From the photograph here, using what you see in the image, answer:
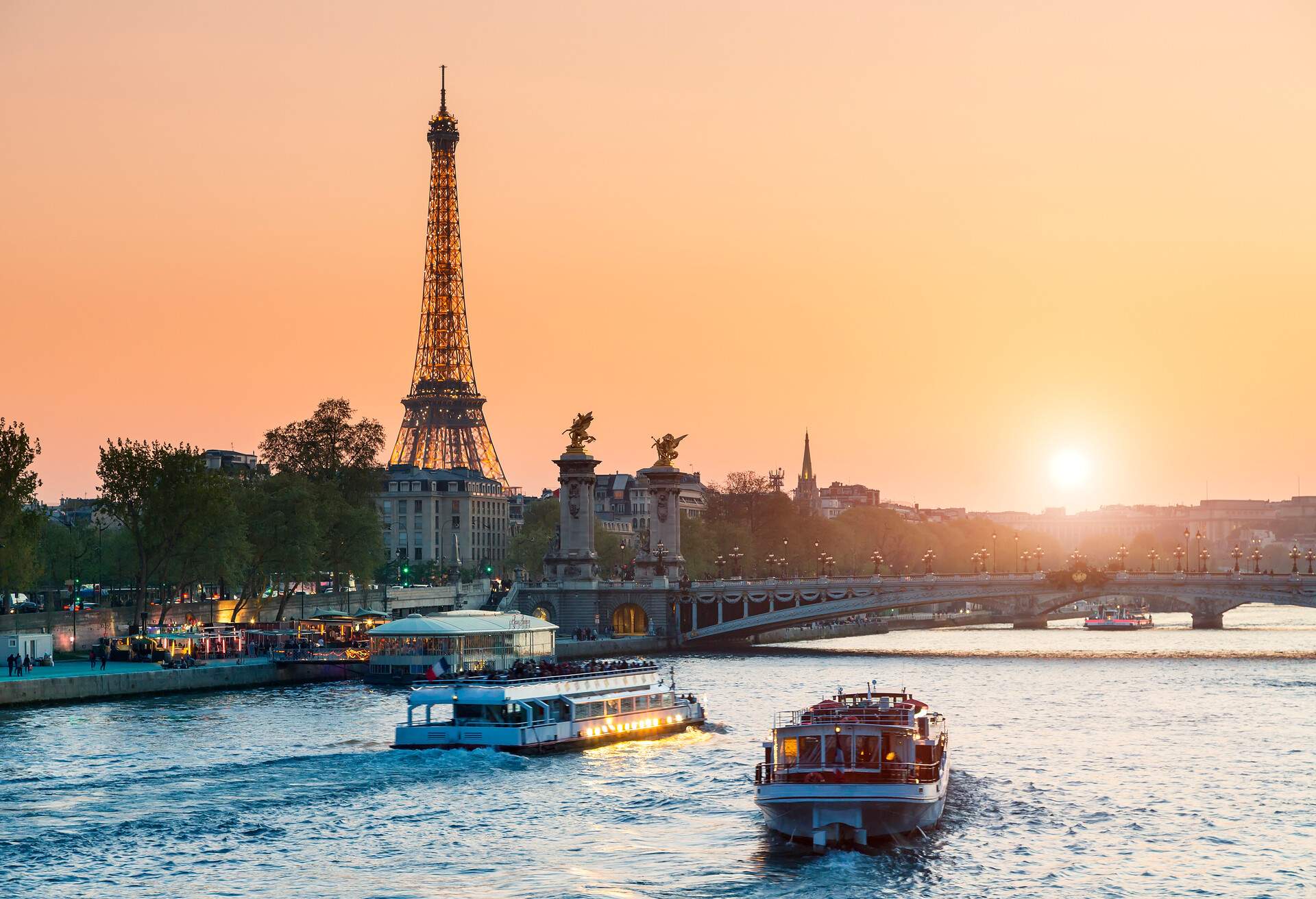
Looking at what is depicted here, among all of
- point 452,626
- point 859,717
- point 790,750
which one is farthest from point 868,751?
point 452,626

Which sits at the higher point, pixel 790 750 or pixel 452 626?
pixel 452 626

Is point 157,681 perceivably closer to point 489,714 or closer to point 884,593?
point 489,714

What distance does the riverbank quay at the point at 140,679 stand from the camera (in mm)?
73250

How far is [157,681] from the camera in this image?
263 ft

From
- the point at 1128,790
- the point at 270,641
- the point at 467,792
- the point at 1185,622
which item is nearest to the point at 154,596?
the point at 270,641

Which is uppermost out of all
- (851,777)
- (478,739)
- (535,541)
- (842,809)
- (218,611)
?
(535,541)

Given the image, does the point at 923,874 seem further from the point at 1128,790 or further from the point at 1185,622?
the point at 1185,622

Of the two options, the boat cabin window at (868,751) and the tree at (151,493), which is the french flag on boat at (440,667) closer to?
the tree at (151,493)

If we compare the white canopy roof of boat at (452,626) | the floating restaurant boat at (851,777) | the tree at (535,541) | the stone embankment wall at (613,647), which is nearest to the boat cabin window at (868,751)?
the floating restaurant boat at (851,777)

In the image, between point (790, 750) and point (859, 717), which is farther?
point (859, 717)

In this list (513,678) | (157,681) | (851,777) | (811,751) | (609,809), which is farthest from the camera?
(157,681)

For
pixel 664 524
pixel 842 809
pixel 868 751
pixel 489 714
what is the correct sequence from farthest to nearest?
pixel 664 524 → pixel 489 714 → pixel 868 751 → pixel 842 809

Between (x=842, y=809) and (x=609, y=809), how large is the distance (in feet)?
26.8

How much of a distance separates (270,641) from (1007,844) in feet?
197
